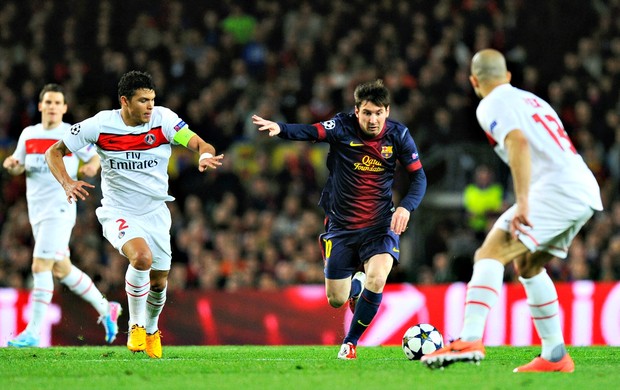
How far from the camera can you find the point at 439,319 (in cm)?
1408

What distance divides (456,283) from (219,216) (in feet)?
14.0

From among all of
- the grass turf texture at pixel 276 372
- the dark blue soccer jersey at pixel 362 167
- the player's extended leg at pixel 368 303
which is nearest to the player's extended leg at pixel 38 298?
the grass turf texture at pixel 276 372

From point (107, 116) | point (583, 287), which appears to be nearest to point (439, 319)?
point (583, 287)

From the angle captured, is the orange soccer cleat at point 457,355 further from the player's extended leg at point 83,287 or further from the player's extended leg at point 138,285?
the player's extended leg at point 83,287

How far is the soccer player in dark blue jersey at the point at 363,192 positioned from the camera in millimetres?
9281

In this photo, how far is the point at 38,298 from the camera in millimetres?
11727

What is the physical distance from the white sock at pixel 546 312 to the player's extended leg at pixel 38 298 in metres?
Result: 5.99


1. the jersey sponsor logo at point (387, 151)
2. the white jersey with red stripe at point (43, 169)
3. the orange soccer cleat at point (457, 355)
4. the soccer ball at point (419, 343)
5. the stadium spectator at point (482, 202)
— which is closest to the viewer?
the orange soccer cleat at point (457, 355)

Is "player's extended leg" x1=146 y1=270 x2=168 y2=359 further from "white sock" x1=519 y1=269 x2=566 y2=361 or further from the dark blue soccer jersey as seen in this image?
"white sock" x1=519 y1=269 x2=566 y2=361

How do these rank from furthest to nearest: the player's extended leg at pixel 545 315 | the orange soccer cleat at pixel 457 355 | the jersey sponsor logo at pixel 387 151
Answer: the jersey sponsor logo at pixel 387 151
the player's extended leg at pixel 545 315
the orange soccer cleat at pixel 457 355

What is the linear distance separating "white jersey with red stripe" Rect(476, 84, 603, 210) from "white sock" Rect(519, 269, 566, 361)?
0.67 metres

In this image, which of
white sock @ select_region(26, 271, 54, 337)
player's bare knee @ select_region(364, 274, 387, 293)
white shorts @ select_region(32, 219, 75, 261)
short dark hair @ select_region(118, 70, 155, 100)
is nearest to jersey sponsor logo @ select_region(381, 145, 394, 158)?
player's bare knee @ select_region(364, 274, 387, 293)

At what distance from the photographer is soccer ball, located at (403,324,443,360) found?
924 cm

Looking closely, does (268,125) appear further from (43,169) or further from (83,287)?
(83,287)
